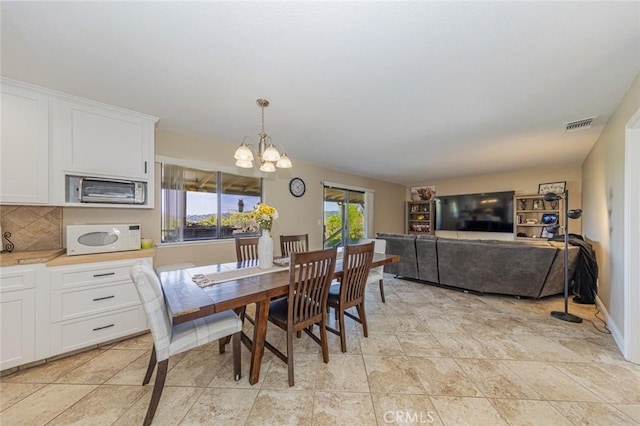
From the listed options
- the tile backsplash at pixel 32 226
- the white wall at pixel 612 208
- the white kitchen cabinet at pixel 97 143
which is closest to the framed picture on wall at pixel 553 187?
the white wall at pixel 612 208

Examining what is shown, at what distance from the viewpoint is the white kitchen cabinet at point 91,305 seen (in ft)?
6.52

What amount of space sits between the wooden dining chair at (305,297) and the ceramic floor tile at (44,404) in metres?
1.38

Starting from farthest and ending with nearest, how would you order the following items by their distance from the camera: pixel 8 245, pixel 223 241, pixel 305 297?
pixel 223 241, pixel 8 245, pixel 305 297

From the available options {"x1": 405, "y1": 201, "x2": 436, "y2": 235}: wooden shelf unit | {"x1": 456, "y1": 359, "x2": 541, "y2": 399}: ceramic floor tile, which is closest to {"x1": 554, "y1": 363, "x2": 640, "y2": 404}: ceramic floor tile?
{"x1": 456, "y1": 359, "x2": 541, "y2": 399}: ceramic floor tile

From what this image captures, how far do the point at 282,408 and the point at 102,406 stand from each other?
46.6 inches

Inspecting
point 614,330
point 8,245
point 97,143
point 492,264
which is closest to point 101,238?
point 8,245

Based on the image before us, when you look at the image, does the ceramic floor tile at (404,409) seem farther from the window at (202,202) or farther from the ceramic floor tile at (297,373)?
the window at (202,202)

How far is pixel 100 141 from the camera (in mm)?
2330

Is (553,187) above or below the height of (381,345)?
above

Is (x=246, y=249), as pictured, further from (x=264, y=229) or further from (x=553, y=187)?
(x=553, y=187)

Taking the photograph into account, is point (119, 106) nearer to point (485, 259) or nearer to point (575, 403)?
point (575, 403)

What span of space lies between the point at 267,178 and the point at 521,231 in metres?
5.97

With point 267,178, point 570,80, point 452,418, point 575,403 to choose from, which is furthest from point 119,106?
point 575,403

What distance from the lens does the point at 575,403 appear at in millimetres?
1527
